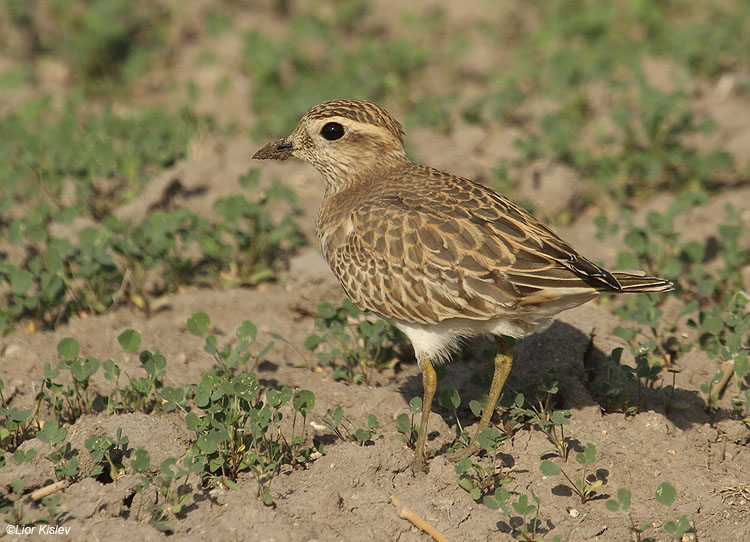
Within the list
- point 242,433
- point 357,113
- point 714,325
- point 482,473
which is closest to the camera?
point 482,473

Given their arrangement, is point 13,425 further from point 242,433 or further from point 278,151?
point 278,151

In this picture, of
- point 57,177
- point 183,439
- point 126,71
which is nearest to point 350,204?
point 183,439

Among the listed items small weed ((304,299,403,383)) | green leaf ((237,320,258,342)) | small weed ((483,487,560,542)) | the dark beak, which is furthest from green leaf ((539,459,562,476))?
the dark beak

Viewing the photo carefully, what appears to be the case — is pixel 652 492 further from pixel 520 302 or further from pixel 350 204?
pixel 350 204

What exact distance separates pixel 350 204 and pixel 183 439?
1631mm

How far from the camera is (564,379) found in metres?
5.18

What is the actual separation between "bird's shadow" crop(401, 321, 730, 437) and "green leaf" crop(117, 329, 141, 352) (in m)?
1.63

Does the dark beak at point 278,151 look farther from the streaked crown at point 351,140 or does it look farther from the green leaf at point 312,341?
the green leaf at point 312,341

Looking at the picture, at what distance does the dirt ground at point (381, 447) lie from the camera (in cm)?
429

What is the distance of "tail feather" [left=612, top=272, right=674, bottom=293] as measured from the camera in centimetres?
457

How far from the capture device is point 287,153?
18.7ft

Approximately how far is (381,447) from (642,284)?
1.63 metres

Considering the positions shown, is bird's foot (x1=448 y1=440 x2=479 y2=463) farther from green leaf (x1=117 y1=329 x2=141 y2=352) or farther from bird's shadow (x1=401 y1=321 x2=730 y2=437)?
green leaf (x1=117 y1=329 x2=141 y2=352)

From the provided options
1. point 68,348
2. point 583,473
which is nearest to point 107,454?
point 68,348
